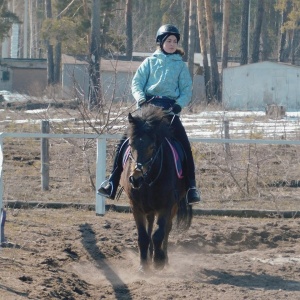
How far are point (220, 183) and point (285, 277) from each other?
16.6ft

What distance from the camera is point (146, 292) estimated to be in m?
7.14

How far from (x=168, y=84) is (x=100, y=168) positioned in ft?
11.2

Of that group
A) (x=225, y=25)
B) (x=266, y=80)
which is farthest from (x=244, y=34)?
(x=225, y=25)

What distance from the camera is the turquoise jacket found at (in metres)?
8.20

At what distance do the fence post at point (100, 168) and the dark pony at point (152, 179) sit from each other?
313cm

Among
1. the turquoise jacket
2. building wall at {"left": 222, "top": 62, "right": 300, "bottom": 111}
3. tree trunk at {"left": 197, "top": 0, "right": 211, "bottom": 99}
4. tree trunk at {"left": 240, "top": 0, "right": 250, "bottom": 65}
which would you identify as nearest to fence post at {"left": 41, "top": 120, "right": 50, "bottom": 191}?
the turquoise jacket

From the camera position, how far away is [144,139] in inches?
292

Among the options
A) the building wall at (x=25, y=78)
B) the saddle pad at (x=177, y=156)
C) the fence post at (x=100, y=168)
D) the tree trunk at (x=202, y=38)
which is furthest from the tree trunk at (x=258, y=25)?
the saddle pad at (x=177, y=156)

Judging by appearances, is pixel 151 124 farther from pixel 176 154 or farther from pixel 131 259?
pixel 131 259

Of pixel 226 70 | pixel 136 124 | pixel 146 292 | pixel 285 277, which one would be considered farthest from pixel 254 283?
pixel 226 70

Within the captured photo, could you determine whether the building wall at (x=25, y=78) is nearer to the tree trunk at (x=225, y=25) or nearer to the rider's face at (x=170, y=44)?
the tree trunk at (x=225, y=25)

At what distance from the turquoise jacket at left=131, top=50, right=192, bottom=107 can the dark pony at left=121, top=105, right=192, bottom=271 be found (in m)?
0.46

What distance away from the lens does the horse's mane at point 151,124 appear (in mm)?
7480

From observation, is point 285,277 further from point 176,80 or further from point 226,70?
point 226,70
